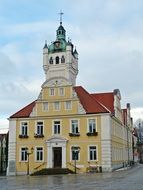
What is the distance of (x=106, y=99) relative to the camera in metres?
53.3

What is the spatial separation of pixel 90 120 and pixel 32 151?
837 centimetres

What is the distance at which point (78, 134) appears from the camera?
47375 mm

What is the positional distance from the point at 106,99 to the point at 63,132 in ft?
28.7

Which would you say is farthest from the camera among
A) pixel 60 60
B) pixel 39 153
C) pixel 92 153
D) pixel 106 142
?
pixel 60 60

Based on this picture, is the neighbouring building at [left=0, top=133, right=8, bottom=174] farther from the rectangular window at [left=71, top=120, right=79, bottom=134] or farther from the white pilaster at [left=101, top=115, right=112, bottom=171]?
the white pilaster at [left=101, top=115, right=112, bottom=171]

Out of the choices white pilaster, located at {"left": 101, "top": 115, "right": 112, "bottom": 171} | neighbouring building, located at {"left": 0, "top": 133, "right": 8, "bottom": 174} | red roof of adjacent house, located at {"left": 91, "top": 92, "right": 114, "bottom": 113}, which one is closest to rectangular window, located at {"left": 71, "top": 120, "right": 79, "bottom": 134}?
white pilaster, located at {"left": 101, "top": 115, "right": 112, "bottom": 171}

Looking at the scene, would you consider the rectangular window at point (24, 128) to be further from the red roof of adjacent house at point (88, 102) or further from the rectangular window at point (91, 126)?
the rectangular window at point (91, 126)

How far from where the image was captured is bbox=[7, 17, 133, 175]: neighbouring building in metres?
46.4

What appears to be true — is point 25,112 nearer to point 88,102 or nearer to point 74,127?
point 74,127

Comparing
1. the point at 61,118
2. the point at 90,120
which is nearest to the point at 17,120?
the point at 61,118

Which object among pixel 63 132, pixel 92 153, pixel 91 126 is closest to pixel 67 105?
pixel 63 132

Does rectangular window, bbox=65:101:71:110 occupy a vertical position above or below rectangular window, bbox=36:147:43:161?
above

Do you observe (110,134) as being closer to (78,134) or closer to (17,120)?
(78,134)

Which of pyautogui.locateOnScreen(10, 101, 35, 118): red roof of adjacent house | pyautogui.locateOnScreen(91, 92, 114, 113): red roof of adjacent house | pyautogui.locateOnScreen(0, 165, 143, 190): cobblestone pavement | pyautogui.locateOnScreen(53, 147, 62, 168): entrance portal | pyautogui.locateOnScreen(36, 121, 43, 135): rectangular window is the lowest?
pyautogui.locateOnScreen(0, 165, 143, 190): cobblestone pavement
